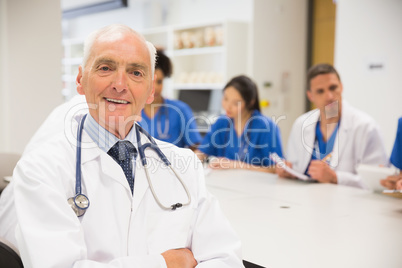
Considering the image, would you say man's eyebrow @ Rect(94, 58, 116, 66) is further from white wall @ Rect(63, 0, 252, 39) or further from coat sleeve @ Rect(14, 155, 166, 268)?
white wall @ Rect(63, 0, 252, 39)

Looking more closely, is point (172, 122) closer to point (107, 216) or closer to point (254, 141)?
point (254, 141)

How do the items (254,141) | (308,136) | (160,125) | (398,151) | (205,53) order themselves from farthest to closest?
1. (205,53)
2. (160,125)
3. (254,141)
4. (308,136)
5. (398,151)

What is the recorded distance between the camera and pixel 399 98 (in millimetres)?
3725

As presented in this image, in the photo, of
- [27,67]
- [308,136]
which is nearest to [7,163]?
[27,67]

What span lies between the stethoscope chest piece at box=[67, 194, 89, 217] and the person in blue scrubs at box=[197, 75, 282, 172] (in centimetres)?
187

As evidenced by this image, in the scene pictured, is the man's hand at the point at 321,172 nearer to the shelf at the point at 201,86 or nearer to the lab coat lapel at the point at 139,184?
the lab coat lapel at the point at 139,184

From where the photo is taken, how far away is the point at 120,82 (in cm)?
115

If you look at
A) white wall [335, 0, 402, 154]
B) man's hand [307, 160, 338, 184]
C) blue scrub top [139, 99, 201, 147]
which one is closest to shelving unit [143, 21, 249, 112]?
white wall [335, 0, 402, 154]

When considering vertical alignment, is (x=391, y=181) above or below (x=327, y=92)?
below

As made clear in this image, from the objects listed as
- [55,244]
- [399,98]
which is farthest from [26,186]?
[399,98]

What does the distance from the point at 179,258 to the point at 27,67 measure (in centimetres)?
233

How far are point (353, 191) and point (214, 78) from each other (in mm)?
3397

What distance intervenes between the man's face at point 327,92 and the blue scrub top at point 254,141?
1.51ft

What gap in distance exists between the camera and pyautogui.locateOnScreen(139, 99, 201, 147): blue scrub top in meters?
3.37
